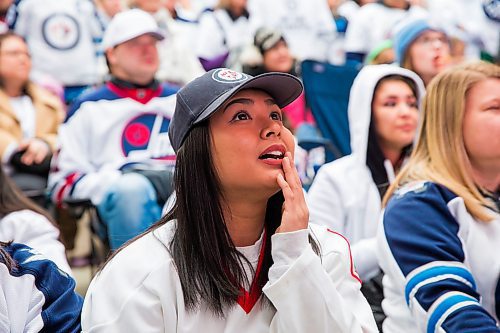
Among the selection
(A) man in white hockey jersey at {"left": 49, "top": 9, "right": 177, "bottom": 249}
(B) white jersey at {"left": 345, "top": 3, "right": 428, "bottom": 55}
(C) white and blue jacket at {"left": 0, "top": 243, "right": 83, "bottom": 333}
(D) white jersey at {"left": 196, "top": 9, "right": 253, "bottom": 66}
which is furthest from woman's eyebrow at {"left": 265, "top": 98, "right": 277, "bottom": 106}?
(B) white jersey at {"left": 345, "top": 3, "right": 428, "bottom": 55}

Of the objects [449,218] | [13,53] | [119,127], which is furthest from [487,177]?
[13,53]

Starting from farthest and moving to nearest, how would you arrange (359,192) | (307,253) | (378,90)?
(378,90) → (359,192) → (307,253)

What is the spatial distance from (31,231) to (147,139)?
57.0 inches

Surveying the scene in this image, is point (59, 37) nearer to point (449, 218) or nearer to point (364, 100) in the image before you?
point (364, 100)

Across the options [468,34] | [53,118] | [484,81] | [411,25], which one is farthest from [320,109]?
[468,34]

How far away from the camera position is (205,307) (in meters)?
1.87

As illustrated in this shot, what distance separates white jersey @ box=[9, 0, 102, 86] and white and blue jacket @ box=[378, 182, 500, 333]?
404 cm

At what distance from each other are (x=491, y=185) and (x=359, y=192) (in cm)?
81

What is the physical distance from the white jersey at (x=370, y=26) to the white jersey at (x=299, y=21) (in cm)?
21

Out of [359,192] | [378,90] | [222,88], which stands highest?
[222,88]

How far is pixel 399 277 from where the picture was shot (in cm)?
243

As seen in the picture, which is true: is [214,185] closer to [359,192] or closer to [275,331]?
[275,331]

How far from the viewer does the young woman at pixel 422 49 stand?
14.5 ft

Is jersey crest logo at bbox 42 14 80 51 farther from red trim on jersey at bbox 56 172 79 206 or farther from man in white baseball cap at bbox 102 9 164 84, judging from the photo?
red trim on jersey at bbox 56 172 79 206
